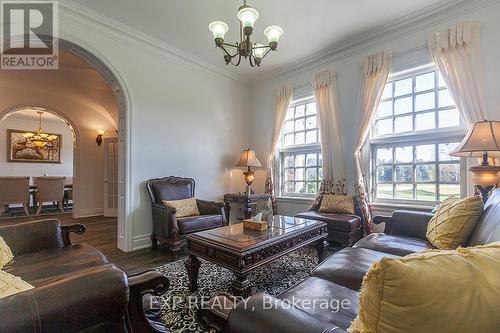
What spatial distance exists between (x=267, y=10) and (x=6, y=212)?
789 cm

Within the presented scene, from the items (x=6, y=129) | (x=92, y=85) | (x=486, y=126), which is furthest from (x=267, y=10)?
(x=6, y=129)

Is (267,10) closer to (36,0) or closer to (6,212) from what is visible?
(36,0)

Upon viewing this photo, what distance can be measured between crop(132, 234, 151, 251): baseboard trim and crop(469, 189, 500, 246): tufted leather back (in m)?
3.54

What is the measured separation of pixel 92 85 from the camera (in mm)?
5016

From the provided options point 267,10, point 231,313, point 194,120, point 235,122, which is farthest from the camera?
point 235,122

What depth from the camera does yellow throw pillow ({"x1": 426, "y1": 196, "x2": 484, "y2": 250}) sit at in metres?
1.64

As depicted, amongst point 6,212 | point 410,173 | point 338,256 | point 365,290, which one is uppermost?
point 410,173

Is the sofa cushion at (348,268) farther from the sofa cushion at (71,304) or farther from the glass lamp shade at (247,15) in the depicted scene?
the glass lamp shade at (247,15)

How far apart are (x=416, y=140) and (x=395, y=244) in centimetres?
188

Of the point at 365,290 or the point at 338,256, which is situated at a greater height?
the point at 365,290

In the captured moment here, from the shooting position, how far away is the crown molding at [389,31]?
2754 mm

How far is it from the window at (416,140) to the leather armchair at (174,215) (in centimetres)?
240

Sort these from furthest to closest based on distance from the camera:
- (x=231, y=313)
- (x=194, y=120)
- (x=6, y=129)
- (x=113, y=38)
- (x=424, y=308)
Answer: (x=6, y=129) < (x=194, y=120) < (x=113, y=38) < (x=231, y=313) < (x=424, y=308)

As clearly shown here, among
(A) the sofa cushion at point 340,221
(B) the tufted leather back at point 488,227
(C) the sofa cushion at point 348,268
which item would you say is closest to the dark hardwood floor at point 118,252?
(A) the sofa cushion at point 340,221
